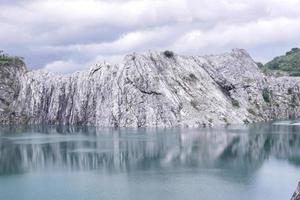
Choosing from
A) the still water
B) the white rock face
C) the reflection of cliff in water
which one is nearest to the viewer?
the still water

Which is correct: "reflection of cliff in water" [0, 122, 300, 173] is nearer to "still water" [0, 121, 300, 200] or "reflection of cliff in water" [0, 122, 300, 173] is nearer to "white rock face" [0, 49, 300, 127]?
"still water" [0, 121, 300, 200]

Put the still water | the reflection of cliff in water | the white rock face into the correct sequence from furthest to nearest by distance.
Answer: the white rock face < the reflection of cliff in water < the still water

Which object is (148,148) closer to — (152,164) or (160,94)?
(152,164)

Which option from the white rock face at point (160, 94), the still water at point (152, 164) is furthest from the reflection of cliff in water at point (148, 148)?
the white rock face at point (160, 94)

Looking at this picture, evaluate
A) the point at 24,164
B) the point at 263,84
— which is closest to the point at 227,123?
the point at 263,84

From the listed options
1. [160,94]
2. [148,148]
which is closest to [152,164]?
[148,148]

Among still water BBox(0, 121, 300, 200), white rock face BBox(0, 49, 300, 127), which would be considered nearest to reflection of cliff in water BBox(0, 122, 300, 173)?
still water BBox(0, 121, 300, 200)

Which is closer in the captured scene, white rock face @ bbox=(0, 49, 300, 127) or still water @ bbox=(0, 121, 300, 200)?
still water @ bbox=(0, 121, 300, 200)
